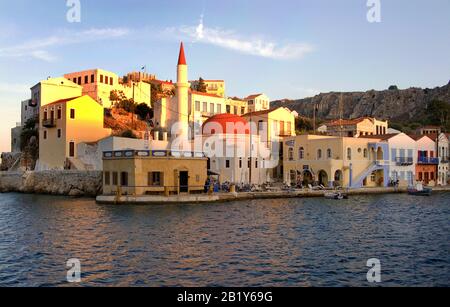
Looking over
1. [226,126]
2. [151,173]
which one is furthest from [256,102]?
[151,173]

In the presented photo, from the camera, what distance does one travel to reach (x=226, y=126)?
51.2 m

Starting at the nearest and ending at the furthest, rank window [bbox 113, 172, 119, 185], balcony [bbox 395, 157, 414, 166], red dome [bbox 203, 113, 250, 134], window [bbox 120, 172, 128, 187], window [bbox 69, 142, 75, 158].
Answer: window [bbox 120, 172, 128, 187]
window [bbox 113, 172, 119, 185]
red dome [bbox 203, 113, 250, 134]
window [bbox 69, 142, 75, 158]
balcony [bbox 395, 157, 414, 166]

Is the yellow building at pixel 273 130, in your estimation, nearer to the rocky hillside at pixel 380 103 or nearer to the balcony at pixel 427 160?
the balcony at pixel 427 160

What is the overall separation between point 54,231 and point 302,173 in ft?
111

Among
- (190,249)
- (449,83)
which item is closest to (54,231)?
(190,249)

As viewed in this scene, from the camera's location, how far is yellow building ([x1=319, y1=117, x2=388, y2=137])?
64312mm

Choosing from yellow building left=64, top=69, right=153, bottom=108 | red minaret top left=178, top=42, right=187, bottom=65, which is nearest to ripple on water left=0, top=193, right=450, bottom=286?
red minaret top left=178, top=42, right=187, bottom=65

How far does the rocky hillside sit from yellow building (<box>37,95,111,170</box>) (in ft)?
345

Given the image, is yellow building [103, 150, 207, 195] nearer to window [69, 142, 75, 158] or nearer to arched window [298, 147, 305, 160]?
window [69, 142, 75, 158]

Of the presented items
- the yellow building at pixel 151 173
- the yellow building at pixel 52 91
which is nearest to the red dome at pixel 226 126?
the yellow building at pixel 151 173

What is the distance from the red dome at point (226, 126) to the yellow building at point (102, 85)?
981 inches

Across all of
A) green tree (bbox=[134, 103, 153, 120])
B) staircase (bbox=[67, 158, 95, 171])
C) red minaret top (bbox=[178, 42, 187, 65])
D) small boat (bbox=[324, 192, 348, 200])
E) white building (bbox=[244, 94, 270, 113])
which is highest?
red minaret top (bbox=[178, 42, 187, 65])

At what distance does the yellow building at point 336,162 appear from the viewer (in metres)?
48.8

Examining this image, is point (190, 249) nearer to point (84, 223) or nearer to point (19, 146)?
point (84, 223)
